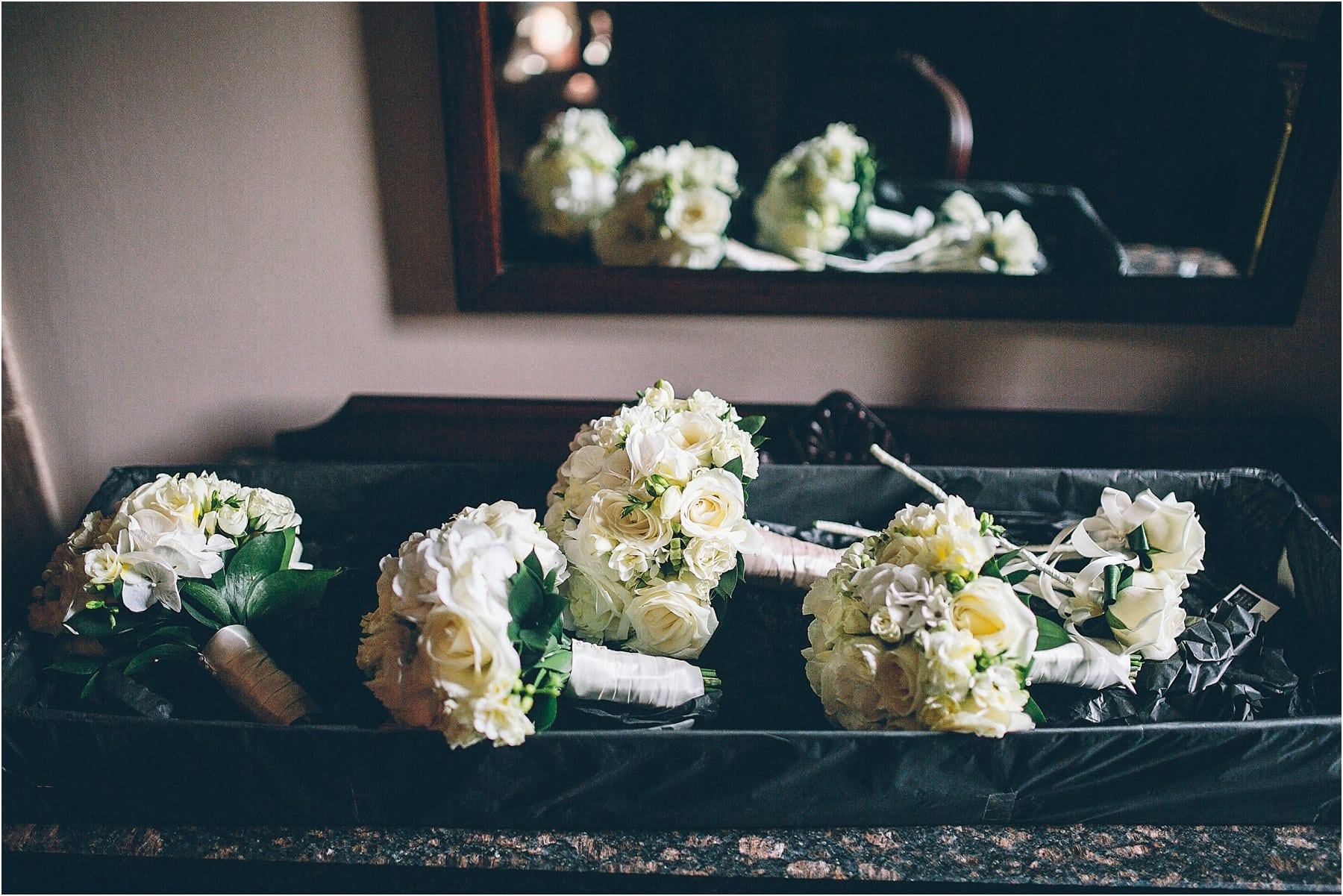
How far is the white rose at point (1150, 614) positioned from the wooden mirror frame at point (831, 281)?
48cm

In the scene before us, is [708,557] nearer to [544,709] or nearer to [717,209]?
[544,709]

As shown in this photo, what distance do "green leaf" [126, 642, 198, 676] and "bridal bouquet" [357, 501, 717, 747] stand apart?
210mm

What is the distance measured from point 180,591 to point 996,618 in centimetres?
69

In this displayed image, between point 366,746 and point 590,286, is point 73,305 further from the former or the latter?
point 366,746

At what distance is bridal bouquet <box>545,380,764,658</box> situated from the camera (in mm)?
679

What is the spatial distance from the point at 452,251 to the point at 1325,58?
3.50 ft

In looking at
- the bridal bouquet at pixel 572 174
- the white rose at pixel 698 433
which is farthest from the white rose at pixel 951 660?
the bridal bouquet at pixel 572 174

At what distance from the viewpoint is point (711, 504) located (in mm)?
683

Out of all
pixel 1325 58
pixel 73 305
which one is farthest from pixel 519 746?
pixel 1325 58

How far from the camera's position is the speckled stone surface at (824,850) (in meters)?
0.64

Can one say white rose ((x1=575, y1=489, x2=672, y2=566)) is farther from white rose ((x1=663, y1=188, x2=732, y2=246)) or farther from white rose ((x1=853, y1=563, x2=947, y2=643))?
white rose ((x1=663, y1=188, x2=732, y2=246))

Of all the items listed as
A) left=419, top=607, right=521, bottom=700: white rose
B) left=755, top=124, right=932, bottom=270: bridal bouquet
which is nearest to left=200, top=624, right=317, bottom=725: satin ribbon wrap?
left=419, top=607, right=521, bottom=700: white rose

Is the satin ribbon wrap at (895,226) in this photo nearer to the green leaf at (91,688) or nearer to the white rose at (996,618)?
the white rose at (996,618)

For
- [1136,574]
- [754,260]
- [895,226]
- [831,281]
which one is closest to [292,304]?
[754,260]
